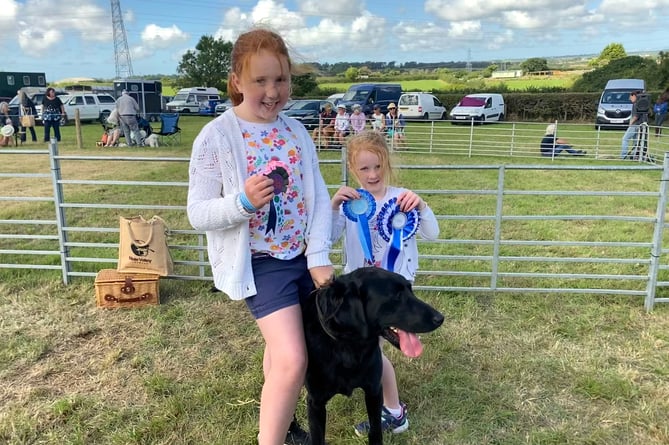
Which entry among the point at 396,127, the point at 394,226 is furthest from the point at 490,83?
the point at 394,226

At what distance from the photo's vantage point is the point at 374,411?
244 cm

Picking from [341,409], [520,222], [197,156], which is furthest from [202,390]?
[520,222]

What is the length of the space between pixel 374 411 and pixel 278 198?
42.5 inches

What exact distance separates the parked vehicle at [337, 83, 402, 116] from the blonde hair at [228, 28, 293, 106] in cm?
2351

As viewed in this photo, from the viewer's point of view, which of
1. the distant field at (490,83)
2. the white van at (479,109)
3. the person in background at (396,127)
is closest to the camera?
the person in background at (396,127)

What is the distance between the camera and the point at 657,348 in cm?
370

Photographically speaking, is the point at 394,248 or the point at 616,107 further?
the point at 616,107

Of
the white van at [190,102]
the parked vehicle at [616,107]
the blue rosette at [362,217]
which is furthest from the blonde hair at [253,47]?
the white van at [190,102]

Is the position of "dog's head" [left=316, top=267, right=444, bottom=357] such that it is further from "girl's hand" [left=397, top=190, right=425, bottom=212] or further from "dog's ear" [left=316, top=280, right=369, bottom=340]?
"girl's hand" [left=397, top=190, right=425, bottom=212]

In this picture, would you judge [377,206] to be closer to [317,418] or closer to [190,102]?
[317,418]

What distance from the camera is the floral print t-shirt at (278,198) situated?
86.1 inches

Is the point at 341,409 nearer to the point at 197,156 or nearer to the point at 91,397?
the point at 91,397

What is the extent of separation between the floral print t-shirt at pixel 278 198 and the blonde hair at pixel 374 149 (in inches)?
18.2

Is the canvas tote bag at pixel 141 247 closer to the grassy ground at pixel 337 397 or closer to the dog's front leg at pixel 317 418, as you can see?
the grassy ground at pixel 337 397
